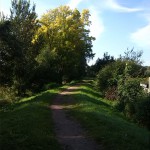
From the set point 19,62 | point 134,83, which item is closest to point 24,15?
point 19,62

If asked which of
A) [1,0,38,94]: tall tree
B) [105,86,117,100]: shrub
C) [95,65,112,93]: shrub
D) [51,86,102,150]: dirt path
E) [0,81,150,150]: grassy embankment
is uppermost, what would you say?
[1,0,38,94]: tall tree

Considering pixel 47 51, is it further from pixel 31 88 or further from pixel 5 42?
pixel 5 42

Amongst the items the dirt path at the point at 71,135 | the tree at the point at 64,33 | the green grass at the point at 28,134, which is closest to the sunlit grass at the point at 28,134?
the green grass at the point at 28,134

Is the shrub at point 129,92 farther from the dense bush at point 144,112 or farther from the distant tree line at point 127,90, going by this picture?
the dense bush at point 144,112

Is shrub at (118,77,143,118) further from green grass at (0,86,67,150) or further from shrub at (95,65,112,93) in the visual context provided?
shrub at (95,65,112,93)

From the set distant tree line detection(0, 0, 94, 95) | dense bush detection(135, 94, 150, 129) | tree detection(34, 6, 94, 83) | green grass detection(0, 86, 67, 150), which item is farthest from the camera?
tree detection(34, 6, 94, 83)

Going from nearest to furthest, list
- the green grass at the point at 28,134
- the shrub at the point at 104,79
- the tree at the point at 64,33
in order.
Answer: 1. the green grass at the point at 28,134
2. the shrub at the point at 104,79
3. the tree at the point at 64,33

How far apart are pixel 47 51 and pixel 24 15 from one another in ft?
25.6

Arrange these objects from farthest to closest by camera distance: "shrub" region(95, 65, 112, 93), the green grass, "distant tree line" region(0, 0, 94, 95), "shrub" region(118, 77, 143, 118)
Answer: "distant tree line" region(0, 0, 94, 95) < "shrub" region(95, 65, 112, 93) < "shrub" region(118, 77, 143, 118) < the green grass

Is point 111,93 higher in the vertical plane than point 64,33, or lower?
lower

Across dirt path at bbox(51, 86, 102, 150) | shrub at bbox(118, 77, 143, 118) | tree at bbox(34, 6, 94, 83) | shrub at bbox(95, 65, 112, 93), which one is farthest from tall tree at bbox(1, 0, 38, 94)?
dirt path at bbox(51, 86, 102, 150)

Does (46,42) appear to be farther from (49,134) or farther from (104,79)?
(49,134)

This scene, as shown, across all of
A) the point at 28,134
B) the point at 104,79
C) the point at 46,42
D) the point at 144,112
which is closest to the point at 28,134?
the point at 28,134

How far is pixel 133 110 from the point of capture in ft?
77.3
